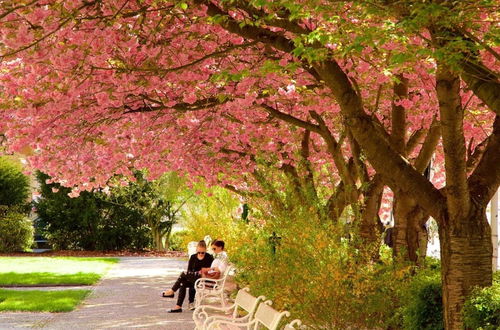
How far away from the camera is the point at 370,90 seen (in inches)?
587

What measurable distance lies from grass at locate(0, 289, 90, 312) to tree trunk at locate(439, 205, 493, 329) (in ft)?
26.1

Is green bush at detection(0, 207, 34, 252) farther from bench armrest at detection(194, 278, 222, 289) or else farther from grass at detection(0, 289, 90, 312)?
bench armrest at detection(194, 278, 222, 289)

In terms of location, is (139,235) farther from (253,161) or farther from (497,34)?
(497,34)

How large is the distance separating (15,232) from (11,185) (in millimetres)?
2536

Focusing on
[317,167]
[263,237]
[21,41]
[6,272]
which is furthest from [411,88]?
[6,272]

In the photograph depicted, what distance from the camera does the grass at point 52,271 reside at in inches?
783

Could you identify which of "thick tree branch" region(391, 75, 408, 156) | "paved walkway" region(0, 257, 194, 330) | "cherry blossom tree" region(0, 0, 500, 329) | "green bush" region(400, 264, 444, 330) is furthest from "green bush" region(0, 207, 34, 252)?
"green bush" region(400, 264, 444, 330)

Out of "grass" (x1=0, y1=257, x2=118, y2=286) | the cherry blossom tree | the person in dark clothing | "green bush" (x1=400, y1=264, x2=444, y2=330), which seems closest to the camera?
the cherry blossom tree

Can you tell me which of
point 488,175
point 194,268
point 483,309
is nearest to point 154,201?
point 194,268

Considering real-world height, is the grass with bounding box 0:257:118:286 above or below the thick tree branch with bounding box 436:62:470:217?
below

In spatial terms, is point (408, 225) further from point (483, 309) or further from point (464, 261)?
point (483, 309)

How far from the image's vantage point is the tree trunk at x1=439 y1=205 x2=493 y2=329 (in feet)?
26.6

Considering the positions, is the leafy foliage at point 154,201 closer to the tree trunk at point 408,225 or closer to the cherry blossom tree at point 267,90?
the cherry blossom tree at point 267,90

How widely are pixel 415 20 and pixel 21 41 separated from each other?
5076 millimetres
